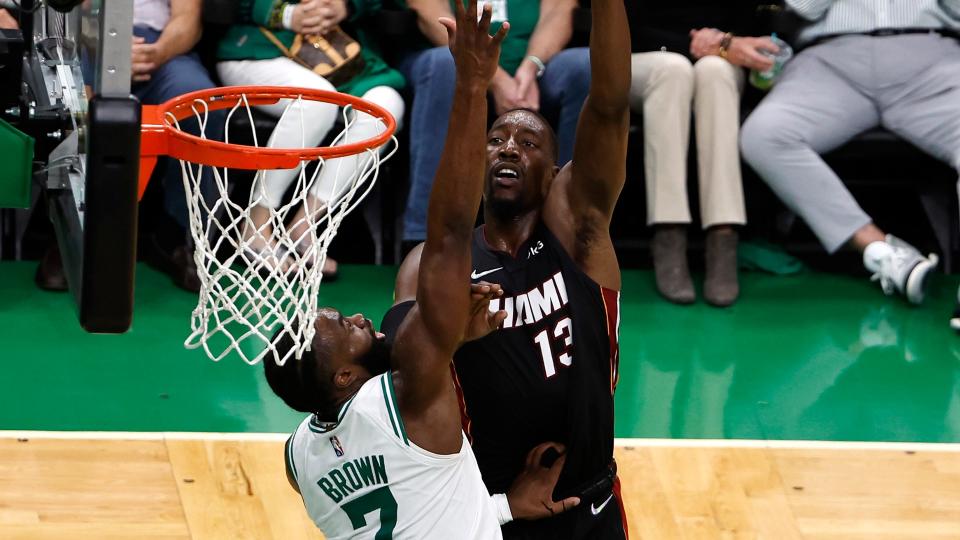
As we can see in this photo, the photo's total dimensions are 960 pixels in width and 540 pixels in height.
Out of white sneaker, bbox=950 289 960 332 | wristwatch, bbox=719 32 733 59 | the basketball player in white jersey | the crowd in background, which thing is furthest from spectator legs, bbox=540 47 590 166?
the basketball player in white jersey

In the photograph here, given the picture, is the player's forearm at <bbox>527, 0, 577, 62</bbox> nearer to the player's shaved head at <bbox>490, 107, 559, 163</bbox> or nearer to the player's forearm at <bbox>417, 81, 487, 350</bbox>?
the player's shaved head at <bbox>490, 107, 559, 163</bbox>

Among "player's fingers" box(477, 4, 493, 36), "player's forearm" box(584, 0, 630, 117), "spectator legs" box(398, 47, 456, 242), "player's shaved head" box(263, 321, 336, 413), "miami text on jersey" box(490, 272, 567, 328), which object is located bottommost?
"spectator legs" box(398, 47, 456, 242)

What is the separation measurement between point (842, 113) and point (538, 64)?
122 centimetres

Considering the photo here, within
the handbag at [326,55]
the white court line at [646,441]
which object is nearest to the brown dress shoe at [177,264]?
the handbag at [326,55]

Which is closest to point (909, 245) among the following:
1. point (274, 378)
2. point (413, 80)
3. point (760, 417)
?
point (760, 417)

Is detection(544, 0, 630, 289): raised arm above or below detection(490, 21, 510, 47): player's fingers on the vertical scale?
below

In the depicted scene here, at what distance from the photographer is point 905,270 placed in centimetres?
604

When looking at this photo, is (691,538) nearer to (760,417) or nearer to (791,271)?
(760,417)

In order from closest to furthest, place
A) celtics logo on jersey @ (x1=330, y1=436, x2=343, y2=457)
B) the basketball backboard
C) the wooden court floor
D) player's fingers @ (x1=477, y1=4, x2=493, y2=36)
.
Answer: the basketball backboard
player's fingers @ (x1=477, y1=4, x2=493, y2=36)
celtics logo on jersey @ (x1=330, y1=436, x2=343, y2=457)
the wooden court floor

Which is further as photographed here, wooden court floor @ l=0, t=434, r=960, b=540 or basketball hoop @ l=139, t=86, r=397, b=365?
wooden court floor @ l=0, t=434, r=960, b=540

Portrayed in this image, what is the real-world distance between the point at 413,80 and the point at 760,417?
192 centimetres

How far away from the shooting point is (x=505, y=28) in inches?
104

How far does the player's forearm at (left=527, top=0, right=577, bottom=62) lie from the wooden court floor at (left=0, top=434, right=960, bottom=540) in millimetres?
1877

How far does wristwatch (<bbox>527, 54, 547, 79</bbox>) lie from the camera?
19.8 feet
